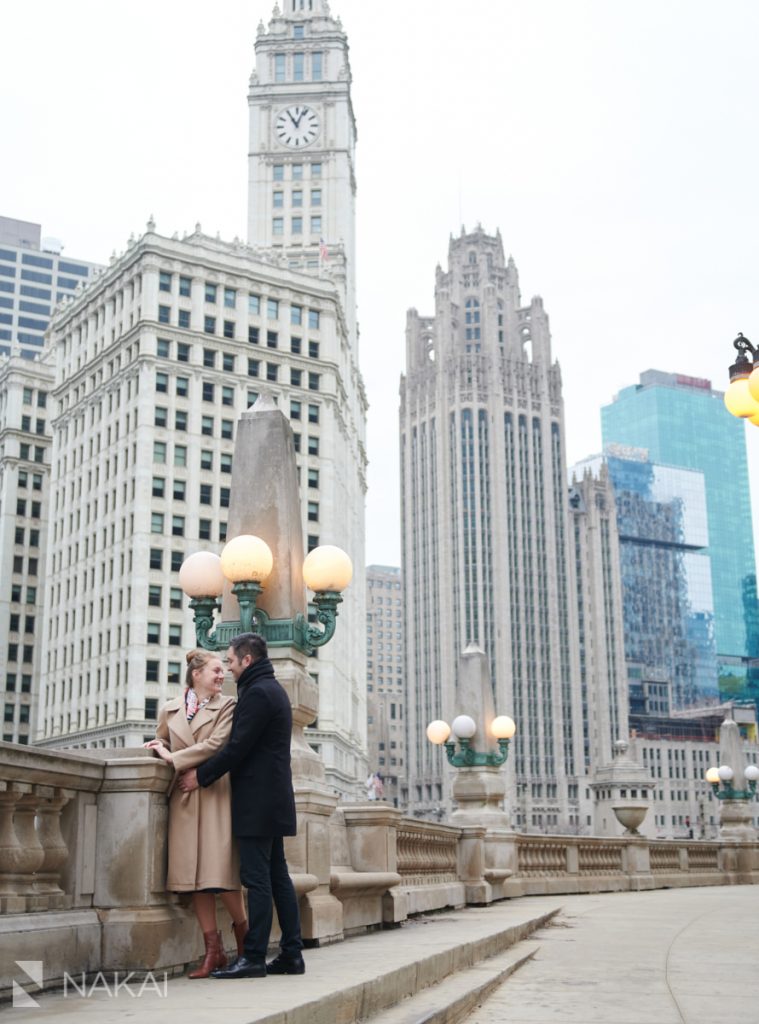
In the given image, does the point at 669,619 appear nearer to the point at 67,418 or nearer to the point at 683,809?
the point at 683,809

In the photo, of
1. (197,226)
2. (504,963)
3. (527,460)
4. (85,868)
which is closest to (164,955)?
(85,868)

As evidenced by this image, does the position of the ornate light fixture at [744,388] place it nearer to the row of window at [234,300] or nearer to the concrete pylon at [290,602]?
the concrete pylon at [290,602]

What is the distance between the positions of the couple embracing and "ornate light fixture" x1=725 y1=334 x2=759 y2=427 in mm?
5544

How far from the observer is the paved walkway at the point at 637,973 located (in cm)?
813

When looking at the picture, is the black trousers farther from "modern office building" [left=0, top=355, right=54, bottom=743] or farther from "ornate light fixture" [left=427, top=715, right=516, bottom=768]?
"modern office building" [left=0, top=355, right=54, bottom=743]

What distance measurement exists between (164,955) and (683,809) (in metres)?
163

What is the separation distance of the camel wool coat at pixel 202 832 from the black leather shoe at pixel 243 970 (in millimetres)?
458

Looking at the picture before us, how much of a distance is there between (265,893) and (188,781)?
0.84m

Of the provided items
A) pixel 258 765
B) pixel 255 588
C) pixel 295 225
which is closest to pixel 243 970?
pixel 258 765

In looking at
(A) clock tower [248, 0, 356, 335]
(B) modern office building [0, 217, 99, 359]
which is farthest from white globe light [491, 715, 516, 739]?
(B) modern office building [0, 217, 99, 359]

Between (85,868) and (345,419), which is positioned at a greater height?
(345,419)

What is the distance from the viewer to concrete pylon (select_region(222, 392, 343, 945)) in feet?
33.9

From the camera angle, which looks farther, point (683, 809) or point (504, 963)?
point (683, 809)

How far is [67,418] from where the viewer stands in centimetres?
9544
